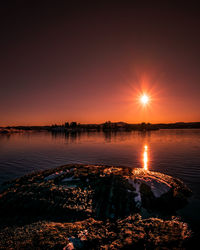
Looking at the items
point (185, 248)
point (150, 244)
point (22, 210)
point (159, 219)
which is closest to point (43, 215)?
point (22, 210)

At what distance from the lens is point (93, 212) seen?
6.25 metres

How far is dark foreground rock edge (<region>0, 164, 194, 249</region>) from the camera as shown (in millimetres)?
4758

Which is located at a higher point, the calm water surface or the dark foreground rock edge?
the dark foreground rock edge

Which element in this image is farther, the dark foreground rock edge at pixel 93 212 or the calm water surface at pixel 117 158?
the calm water surface at pixel 117 158

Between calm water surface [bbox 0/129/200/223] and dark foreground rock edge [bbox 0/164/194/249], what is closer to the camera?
dark foreground rock edge [bbox 0/164/194/249]

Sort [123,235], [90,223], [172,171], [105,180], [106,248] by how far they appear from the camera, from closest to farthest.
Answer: [106,248], [123,235], [90,223], [105,180], [172,171]

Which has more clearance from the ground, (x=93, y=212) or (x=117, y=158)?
(x=93, y=212)

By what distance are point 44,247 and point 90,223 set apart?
6.12 feet

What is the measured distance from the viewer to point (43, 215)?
6.30 metres

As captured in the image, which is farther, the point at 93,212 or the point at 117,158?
the point at 117,158

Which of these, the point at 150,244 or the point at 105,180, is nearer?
the point at 150,244

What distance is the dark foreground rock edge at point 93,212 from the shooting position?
4.76 meters

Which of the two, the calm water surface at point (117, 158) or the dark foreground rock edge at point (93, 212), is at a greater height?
the dark foreground rock edge at point (93, 212)

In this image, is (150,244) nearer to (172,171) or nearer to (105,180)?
(105,180)
